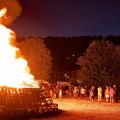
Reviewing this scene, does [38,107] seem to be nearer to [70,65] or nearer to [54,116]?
[54,116]

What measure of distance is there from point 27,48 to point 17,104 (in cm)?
4190

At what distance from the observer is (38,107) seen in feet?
89.1

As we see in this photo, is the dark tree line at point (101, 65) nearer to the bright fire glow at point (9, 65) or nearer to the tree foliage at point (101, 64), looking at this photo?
the tree foliage at point (101, 64)

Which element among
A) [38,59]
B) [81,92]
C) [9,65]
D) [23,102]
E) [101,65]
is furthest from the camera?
[38,59]

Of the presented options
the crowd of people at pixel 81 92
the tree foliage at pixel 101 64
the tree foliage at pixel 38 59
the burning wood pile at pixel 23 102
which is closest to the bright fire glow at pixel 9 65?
the burning wood pile at pixel 23 102

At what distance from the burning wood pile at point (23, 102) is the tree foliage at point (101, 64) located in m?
26.3

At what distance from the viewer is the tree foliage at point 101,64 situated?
55.1 metres

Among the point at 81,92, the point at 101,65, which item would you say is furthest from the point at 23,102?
the point at 101,65

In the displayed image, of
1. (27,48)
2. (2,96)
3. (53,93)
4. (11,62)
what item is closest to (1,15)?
(11,62)

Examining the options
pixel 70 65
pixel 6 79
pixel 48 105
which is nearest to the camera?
pixel 48 105

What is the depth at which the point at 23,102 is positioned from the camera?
27.0m

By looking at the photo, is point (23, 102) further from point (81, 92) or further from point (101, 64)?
point (101, 64)

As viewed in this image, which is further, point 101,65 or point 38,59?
point 38,59

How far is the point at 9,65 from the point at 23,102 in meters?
4.50
